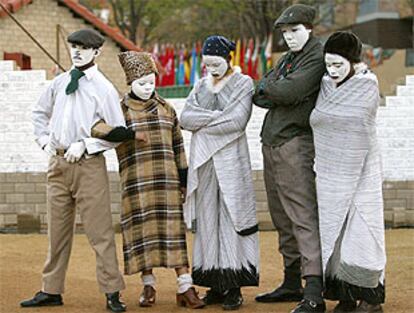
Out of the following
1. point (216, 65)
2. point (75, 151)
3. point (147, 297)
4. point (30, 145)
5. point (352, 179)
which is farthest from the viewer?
point (30, 145)

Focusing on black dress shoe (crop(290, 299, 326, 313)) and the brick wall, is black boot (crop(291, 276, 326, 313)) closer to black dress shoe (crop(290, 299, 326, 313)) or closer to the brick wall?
black dress shoe (crop(290, 299, 326, 313))

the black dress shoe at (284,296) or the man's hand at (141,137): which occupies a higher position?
the man's hand at (141,137)

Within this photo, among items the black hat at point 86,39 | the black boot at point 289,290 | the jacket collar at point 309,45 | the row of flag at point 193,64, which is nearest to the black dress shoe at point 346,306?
the black boot at point 289,290

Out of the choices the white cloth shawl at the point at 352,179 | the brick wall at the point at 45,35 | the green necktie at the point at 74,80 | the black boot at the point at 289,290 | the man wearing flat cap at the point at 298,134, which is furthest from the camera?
the brick wall at the point at 45,35

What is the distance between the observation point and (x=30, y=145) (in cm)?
1173

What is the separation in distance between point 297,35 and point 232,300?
6.01 feet

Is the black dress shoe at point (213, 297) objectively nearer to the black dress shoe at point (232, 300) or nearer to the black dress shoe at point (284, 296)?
the black dress shoe at point (232, 300)

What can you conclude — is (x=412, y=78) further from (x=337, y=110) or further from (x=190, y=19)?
(x=190, y=19)

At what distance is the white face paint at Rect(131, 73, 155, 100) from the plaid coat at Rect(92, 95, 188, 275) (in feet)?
0.19

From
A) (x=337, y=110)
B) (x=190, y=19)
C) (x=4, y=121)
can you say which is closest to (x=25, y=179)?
(x=4, y=121)

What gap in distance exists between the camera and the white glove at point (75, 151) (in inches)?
247

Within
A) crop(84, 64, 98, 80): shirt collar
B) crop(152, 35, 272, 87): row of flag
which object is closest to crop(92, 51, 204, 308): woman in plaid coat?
crop(84, 64, 98, 80): shirt collar

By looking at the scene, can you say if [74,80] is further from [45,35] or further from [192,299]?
[45,35]

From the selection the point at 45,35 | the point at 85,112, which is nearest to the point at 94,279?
the point at 85,112
